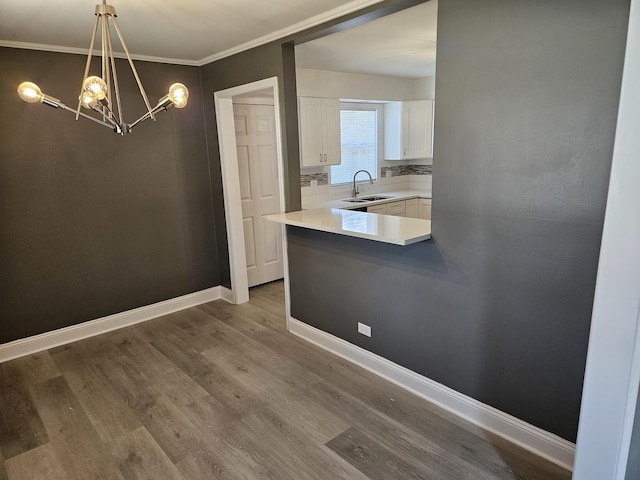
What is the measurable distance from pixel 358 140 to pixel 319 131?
1008 millimetres

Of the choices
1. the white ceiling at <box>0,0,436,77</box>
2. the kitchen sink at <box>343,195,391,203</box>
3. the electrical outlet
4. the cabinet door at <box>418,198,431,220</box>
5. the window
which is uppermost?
the white ceiling at <box>0,0,436,77</box>

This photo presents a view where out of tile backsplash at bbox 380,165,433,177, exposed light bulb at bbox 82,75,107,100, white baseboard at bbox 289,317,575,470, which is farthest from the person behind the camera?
tile backsplash at bbox 380,165,433,177

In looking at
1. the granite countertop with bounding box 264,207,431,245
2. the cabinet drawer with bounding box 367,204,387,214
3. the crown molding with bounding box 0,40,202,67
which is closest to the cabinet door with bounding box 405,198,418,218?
the cabinet drawer with bounding box 367,204,387,214

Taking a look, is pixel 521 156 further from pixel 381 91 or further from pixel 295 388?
pixel 381 91

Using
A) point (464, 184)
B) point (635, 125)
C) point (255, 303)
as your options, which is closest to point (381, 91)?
point (255, 303)

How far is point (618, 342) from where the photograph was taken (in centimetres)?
138

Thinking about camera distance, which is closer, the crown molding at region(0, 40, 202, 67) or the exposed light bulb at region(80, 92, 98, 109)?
the exposed light bulb at region(80, 92, 98, 109)

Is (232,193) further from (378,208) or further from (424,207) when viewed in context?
(424,207)

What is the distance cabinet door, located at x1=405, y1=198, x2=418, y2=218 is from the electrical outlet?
2.57 metres

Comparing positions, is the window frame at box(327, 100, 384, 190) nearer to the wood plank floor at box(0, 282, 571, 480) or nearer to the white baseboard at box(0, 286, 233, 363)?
the white baseboard at box(0, 286, 233, 363)

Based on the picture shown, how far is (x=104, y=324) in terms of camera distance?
3.74 m

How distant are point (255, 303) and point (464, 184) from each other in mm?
2762

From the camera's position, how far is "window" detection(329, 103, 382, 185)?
5352 mm

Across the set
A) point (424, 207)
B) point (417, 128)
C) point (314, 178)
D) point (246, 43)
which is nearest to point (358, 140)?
point (417, 128)
